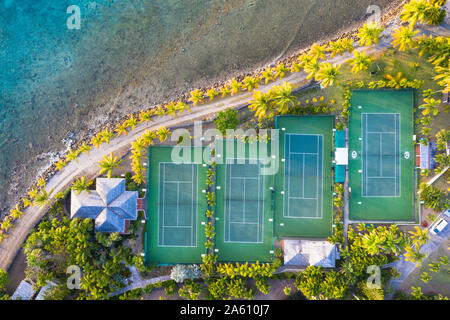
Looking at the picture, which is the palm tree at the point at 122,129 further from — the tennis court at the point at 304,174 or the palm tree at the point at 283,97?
the tennis court at the point at 304,174

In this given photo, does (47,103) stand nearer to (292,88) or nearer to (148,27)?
(148,27)

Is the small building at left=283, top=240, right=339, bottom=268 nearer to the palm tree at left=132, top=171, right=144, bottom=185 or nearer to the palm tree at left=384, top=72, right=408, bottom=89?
the palm tree at left=132, top=171, right=144, bottom=185

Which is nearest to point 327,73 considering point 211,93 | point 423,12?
point 423,12

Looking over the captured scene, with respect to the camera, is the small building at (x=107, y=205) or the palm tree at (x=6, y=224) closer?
the small building at (x=107, y=205)

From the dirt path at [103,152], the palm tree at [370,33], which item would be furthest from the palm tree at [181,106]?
the palm tree at [370,33]

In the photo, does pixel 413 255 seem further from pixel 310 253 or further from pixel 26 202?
pixel 26 202
